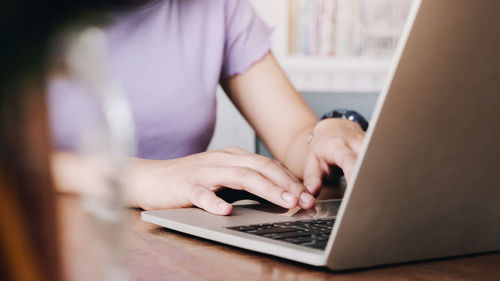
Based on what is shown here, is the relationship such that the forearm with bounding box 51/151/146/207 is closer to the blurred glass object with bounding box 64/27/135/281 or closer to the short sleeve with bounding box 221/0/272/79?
the blurred glass object with bounding box 64/27/135/281

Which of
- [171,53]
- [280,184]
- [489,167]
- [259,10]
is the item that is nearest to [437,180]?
[489,167]

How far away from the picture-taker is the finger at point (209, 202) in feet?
1.74

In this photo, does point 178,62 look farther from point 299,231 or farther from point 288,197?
point 299,231

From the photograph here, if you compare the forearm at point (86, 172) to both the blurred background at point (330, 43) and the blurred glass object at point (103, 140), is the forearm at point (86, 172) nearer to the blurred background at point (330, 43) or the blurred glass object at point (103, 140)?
the blurred glass object at point (103, 140)

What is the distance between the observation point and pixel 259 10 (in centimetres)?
233

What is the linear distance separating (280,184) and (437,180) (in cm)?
24

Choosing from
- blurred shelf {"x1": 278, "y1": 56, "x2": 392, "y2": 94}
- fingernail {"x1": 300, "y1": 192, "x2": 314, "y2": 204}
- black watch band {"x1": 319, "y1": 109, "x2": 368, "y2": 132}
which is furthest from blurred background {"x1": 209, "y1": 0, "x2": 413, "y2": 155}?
fingernail {"x1": 300, "y1": 192, "x2": 314, "y2": 204}

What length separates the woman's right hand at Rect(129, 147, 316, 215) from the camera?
55cm

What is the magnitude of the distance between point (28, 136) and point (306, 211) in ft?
1.44

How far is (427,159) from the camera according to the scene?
342mm

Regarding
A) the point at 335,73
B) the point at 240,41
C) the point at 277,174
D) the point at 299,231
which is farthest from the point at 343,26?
the point at 299,231

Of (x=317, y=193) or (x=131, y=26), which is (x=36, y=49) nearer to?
(x=317, y=193)

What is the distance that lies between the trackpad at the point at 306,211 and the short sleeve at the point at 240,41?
644 millimetres

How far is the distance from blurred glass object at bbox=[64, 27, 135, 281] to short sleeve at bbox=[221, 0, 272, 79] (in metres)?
1.09
